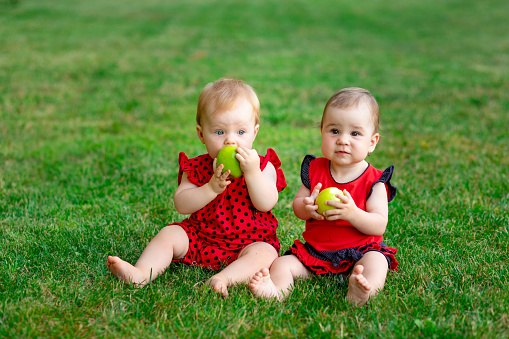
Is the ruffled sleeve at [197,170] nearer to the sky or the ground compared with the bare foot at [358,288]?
nearer to the sky

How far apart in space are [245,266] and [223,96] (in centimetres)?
100

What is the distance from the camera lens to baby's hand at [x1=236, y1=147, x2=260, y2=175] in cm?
288

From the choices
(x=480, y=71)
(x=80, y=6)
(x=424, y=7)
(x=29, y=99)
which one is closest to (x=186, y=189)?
(x=29, y=99)

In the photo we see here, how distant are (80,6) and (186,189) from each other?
23.9m

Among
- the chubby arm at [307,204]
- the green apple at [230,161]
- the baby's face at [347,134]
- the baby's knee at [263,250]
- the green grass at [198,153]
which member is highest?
the baby's face at [347,134]

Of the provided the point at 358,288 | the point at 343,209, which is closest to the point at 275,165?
the point at 343,209

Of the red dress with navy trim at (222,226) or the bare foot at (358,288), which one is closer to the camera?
the bare foot at (358,288)

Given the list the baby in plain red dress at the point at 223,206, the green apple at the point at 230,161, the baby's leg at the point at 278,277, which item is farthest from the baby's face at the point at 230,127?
the baby's leg at the point at 278,277

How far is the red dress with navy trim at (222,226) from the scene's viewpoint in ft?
10.5

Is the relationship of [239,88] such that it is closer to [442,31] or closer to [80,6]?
[442,31]

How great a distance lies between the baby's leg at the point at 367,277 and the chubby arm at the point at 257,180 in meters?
0.64

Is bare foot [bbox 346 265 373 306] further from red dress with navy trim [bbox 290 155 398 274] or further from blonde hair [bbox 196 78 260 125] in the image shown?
blonde hair [bbox 196 78 260 125]

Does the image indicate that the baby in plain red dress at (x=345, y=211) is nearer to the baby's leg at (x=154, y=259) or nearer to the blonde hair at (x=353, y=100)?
the blonde hair at (x=353, y=100)

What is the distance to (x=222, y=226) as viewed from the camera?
3.18 m
